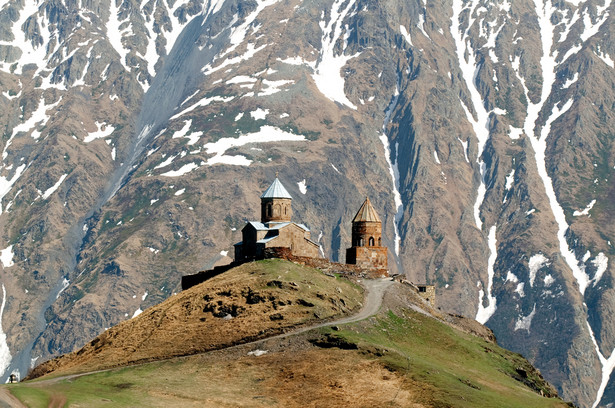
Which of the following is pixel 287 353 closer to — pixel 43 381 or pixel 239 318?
pixel 239 318

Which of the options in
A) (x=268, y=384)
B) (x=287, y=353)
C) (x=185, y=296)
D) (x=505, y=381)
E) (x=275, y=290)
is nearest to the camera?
(x=268, y=384)

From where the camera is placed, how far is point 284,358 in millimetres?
88312

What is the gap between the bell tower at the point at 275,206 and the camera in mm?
139375

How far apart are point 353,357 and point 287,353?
18.5 ft

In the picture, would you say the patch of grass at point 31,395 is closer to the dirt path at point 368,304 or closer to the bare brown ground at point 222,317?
the bare brown ground at point 222,317

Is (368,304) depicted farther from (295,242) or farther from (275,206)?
(275,206)

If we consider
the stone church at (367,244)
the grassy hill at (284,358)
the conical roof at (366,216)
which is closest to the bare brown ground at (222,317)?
the grassy hill at (284,358)

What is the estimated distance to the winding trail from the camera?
241 ft

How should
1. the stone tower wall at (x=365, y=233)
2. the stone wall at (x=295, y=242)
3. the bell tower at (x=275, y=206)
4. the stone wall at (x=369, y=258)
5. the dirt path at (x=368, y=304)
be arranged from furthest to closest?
the bell tower at (x=275, y=206) → the stone tower wall at (x=365, y=233) → the stone wall at (x=369, y=258) → the stone wall at (x=295, y=242) → the dirt path at (x=368, y=304)

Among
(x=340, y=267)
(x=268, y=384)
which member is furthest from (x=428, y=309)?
(x=268, y=384)

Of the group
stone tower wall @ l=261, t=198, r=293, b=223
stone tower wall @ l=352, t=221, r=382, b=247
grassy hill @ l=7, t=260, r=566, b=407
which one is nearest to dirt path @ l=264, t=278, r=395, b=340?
grassy hill @ l=7, t=260, r=566, b=407

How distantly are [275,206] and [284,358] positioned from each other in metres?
52.6

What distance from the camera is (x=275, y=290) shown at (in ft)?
335

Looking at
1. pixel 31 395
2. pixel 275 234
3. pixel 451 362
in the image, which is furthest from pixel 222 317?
pixel 275 234
